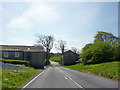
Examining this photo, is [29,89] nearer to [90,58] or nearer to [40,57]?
[90,58]

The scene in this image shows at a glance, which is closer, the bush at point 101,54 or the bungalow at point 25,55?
the bush at point 101,54

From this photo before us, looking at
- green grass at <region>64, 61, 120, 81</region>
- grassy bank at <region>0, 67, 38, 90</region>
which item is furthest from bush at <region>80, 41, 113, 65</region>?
grassy bank at <region>0, 67, 38, 90</region>

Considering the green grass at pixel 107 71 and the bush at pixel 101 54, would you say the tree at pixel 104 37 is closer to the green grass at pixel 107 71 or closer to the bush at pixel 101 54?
the bush at pixel 101 54

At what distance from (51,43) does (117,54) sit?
42.4 meters

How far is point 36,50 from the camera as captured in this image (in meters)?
46.8

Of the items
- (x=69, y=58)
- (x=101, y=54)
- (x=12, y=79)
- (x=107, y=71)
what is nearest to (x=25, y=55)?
(x=101, y=54)

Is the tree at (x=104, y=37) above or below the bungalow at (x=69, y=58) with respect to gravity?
above

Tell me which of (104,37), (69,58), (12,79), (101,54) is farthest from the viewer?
(69,58)

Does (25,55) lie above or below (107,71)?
above

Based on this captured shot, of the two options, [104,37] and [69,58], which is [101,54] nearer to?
[104,37]

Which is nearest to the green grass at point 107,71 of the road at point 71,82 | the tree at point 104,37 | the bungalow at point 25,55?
the road at point 71,82

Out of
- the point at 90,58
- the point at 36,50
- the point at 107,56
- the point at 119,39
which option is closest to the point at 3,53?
the point at 36,50

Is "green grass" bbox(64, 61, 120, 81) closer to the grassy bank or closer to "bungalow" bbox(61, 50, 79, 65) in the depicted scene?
the grassy bank

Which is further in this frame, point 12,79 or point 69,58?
point 69,58
